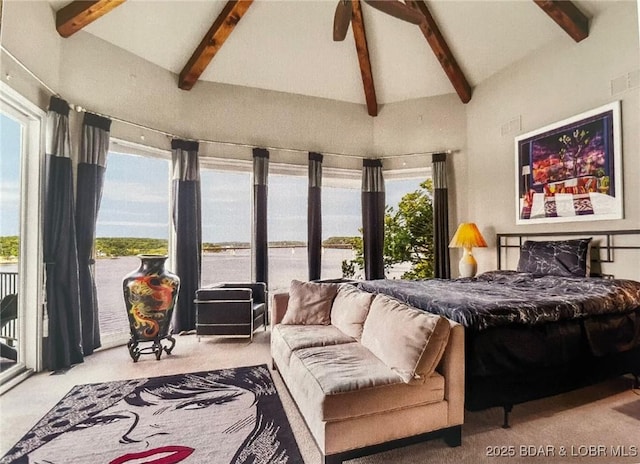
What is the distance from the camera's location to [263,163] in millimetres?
4805

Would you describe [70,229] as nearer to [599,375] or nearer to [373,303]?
[373,303]

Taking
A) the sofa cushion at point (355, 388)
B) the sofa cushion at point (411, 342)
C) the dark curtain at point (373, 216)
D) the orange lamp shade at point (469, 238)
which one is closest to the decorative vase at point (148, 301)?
the sofa cushion at point (355, 388)

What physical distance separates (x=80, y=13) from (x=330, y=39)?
2.80 metres

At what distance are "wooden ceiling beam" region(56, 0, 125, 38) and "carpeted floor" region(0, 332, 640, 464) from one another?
3.35 meters

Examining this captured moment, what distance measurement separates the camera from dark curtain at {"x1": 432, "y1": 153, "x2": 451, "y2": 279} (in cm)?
502

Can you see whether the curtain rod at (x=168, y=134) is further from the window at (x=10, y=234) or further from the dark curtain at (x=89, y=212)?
the window at (x=10, y=234)

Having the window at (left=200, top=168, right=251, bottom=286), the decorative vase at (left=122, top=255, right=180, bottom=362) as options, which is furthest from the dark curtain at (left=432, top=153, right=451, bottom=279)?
the decorative vase at (left=122, top=255, right=180, bottom=362)

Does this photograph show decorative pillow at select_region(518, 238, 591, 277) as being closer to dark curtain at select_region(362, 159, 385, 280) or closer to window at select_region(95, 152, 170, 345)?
dark curtain at select_region(362, 159, 385, 280)

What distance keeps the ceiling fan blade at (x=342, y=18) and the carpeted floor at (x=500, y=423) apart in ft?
10.4

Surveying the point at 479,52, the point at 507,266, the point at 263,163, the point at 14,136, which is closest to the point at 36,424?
the point at 14,136

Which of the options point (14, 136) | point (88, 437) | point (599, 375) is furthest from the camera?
point (14, 136)

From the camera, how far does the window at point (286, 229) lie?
4.99m

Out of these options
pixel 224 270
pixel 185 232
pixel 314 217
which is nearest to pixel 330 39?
pixel 314 217

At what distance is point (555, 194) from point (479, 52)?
2.17m
